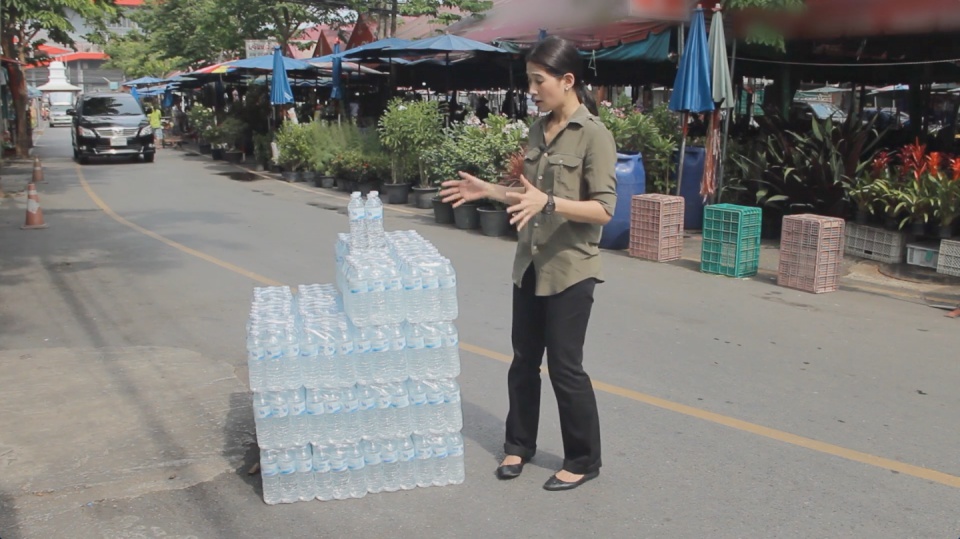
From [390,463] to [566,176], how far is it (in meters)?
1.54

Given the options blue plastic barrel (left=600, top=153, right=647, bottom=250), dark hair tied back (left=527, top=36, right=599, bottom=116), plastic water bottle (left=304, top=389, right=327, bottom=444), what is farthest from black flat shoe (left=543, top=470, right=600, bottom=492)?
blue plastic barrel (left=600, top=153, right=647, bottom=250)

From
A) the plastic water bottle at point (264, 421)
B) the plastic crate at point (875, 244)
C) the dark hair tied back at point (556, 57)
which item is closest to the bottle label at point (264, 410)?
the plastic water bottle at point (264, 421)

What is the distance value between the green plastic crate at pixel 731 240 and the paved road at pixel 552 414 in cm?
32

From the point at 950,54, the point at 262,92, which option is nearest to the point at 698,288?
the point at 950,54

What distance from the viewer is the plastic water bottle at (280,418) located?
3.70 metres

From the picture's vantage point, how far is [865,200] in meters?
9.31

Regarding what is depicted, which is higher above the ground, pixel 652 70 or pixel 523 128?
pixel 652 70

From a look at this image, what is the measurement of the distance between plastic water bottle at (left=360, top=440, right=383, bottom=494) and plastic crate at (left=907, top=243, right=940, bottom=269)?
7020 millimetres

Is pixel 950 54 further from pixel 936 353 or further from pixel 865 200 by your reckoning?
pixel 936 353

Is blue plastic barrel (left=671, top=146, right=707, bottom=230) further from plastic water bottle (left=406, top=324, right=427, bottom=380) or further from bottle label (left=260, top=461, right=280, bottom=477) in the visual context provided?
bottle label (left=260, top=461, right=280, bottom=477)

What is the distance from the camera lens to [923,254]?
349 inches

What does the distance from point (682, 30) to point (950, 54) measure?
20.5 feet

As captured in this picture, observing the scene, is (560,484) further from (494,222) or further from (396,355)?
(494,222)

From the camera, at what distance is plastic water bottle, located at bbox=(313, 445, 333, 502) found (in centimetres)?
381
